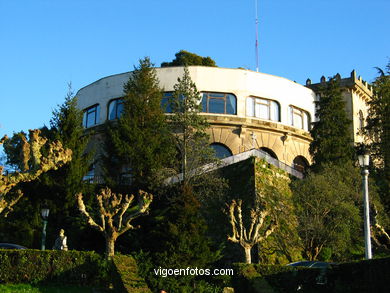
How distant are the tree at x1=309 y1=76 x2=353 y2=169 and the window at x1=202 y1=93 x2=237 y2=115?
19.8ft

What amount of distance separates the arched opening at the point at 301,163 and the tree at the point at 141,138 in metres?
13.0

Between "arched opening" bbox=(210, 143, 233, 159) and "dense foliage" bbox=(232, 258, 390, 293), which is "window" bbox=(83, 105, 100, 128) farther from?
"dense foliage" bbox=(232, 258, 390, 293)

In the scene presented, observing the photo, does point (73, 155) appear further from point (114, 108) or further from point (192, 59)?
point (192, 59)

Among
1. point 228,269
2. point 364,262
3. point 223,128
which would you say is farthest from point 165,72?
point 364,262

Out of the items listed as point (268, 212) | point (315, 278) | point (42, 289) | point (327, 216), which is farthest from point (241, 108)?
point (42, 289)

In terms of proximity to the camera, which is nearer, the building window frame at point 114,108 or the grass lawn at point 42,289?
the grass lawn at point 42,289

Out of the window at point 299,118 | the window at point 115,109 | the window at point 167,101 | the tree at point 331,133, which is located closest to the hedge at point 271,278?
the tree at point 331,133

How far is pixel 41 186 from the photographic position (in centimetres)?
2989

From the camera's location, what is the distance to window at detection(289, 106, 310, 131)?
140 feet

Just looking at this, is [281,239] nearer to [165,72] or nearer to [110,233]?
[110,233]

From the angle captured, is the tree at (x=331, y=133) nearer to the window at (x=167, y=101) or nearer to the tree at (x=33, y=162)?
the window at (x=167, y=101)

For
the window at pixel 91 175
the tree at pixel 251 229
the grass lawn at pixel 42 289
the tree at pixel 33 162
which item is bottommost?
the grass lawn at pixel 42 289

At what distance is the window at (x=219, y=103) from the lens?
129 ft

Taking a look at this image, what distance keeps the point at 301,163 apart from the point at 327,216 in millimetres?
14412
